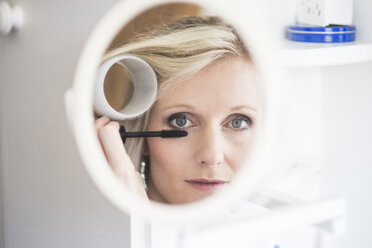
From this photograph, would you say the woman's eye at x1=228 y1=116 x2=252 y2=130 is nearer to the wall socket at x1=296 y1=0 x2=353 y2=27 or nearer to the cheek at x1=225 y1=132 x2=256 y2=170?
the cheek at x1=225 y1=132 x2=256 y2=170

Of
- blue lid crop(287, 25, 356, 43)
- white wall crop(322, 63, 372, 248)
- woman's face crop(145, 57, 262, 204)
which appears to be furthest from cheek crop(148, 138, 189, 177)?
white wall crop(322, 63, 372, 248)

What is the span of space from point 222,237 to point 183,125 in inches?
4.9

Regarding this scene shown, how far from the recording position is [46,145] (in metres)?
0.96

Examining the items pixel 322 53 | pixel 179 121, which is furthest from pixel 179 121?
pixel 322 53

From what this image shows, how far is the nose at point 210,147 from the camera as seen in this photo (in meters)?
0.60

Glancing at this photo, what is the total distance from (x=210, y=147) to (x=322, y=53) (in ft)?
1.28

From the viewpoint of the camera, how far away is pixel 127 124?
2.05ft

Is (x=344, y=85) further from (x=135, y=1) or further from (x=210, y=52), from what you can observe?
(x=135, y=1)

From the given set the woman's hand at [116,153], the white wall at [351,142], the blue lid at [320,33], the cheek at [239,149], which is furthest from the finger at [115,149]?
the white wall at [351,142]

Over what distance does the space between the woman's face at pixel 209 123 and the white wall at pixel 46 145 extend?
0.23 metres

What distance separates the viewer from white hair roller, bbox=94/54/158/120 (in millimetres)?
601

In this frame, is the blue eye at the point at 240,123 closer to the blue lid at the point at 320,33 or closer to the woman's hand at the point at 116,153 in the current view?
the woman's hand at the point at 116,153

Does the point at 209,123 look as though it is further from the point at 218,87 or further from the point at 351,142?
the point at 351,142

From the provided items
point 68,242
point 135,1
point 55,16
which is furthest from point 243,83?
point 68,242
